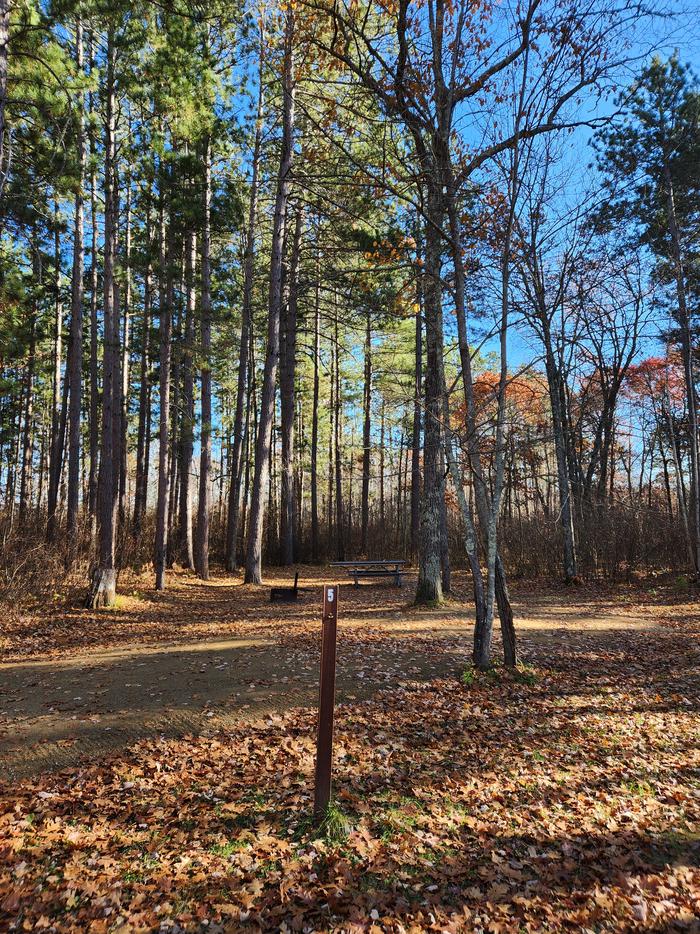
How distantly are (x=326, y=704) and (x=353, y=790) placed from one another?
1012 mm

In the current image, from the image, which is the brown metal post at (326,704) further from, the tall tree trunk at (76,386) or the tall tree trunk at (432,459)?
the tall tree trunk at (76,386)

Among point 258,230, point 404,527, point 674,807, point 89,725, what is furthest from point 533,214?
point 404,527

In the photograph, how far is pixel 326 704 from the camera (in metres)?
3.18

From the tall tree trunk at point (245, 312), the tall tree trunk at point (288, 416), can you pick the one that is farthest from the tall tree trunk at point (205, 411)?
the tall tree trunk at point (288, 416)

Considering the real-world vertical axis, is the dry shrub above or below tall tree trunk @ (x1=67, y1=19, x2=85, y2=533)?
below

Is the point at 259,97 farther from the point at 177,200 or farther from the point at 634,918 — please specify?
the point at 634,918

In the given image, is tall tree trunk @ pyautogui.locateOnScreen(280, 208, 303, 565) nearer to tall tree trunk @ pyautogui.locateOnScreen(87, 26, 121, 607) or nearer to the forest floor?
tall tree trunk @ pyautogui.locateOnScreen(87, 26, 121, 607)

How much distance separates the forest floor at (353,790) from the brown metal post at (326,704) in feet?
0.56

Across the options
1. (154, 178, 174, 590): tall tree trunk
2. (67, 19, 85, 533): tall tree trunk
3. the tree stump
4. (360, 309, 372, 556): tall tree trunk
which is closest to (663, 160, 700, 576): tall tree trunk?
(360, 309, 372, 556): tall tree trunk

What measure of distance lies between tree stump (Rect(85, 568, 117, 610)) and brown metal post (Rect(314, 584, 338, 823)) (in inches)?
307

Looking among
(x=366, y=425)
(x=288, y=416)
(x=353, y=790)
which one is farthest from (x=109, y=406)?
(x=366, y=425)

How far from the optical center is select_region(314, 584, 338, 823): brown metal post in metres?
3.08

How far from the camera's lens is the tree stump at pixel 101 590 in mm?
9703

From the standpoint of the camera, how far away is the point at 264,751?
14.0ft
